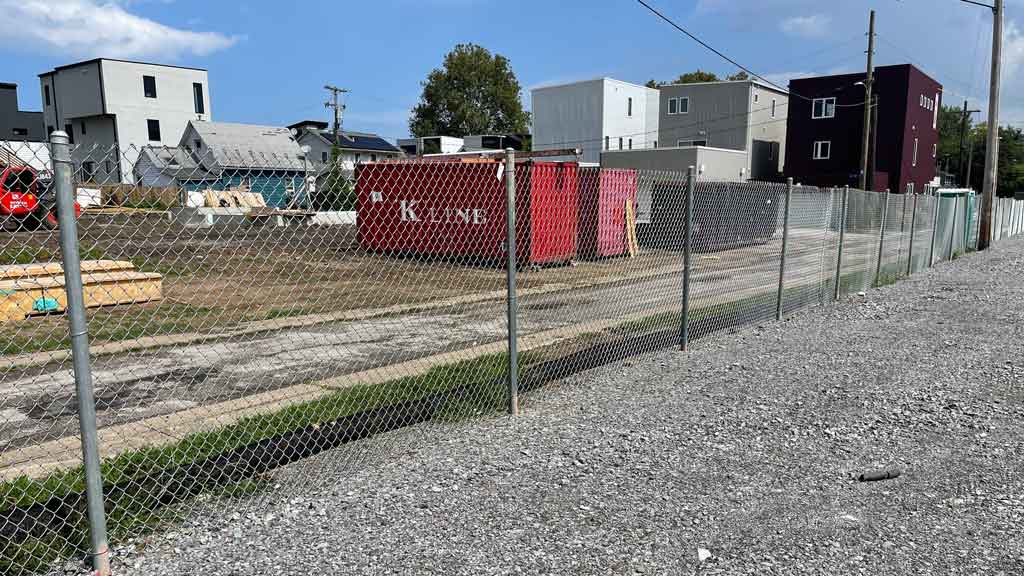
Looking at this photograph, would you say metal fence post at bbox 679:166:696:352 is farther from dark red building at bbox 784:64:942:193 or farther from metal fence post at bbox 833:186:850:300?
dark red building at bbox 784:64:942:193

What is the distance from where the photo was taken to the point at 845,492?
381 centimetres

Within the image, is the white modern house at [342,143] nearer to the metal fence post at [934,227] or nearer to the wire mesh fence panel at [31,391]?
the metal fence post at [934,227]

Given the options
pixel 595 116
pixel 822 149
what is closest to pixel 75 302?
pixel 822 149

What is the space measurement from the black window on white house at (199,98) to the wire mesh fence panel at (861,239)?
179 ft

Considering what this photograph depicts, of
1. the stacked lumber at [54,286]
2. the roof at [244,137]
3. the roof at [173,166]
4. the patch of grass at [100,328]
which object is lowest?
the patch of grass at [100,328]

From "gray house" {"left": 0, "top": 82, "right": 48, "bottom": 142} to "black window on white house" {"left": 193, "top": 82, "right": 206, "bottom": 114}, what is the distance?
12.8 meters

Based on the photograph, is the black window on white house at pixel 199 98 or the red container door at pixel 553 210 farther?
the black window on white house at pixel 199 98

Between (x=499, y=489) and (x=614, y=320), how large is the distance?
5702 millimetres

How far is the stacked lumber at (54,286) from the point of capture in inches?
324

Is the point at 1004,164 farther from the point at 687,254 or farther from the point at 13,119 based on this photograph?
the point at 13,119

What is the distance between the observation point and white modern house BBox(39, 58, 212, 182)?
5056cm

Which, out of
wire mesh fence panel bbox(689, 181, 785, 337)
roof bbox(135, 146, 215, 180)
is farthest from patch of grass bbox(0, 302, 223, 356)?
wire mesh fence panel bbox(689, 181, 785, 337)

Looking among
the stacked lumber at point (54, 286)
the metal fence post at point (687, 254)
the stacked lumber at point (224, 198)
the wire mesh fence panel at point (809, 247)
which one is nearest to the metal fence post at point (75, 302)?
the stacked lumber at point (224, 198)

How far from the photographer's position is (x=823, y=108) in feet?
131
